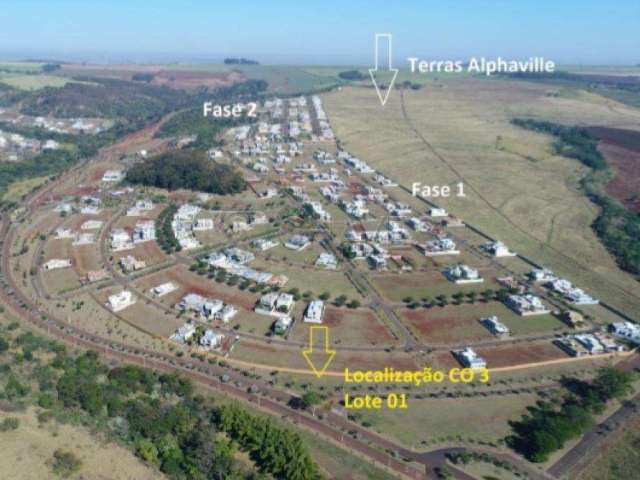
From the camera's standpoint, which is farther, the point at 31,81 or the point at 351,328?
the point at 31,81

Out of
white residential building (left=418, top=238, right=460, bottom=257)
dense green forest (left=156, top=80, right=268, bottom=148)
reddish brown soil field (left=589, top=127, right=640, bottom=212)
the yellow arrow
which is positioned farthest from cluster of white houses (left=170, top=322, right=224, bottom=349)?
dense green forest (left=156, top=80, right=268, bottom=148)

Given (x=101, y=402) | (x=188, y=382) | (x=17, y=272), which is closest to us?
(x=101, y=402)

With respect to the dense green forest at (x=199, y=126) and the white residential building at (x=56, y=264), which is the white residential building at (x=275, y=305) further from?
the dense green forest at (x=199, y=126)

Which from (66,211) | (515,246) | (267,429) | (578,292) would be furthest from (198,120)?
(267,429)

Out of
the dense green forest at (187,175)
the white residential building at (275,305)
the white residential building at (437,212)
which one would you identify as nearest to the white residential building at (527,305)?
the white residential building at (275,305)

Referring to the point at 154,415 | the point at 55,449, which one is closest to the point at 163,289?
the point at 154,415

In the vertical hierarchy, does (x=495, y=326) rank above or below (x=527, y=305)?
below

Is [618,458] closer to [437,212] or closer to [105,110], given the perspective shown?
[437,212]

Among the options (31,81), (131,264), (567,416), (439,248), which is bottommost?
(567,416)

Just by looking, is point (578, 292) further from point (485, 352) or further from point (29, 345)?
point (29, 345)
